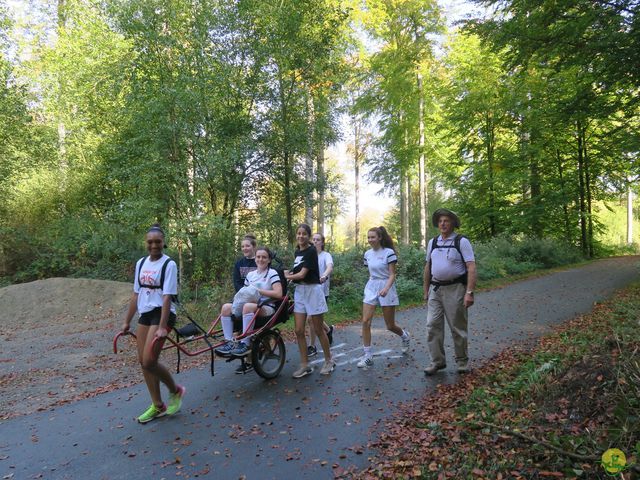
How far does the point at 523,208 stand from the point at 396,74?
29.9ft

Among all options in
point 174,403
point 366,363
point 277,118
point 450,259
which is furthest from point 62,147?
point 450,259

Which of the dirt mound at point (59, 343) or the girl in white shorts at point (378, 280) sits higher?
the girl in white shorts at point (378, 280)

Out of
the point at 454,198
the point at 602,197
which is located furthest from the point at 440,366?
the point at 602,197

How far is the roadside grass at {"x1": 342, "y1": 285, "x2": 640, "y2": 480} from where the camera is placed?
296cm

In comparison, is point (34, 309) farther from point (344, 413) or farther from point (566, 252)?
point (566, 252)

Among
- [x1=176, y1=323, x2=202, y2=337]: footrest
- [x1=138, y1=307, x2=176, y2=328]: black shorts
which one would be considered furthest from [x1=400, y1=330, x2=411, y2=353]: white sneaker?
[x1=138, y1=307, x2=176, y2=328]: black shorts

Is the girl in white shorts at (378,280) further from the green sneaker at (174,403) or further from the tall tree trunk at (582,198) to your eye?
the tall tree trunk at (582,198)

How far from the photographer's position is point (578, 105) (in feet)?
35.6

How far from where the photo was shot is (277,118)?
14.9 meters

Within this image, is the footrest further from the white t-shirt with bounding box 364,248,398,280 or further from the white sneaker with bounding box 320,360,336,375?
the white t-shirt with bounding box 364,248,398,280

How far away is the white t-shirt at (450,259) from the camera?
5508 mm

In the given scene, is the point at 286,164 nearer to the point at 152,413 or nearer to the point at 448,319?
the point at 448,319

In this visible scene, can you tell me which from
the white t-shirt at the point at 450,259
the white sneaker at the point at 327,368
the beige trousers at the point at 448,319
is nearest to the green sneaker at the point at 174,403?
the white sneaker at the point at 327,368

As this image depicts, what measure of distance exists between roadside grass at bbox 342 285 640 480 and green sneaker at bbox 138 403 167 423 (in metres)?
2.34
